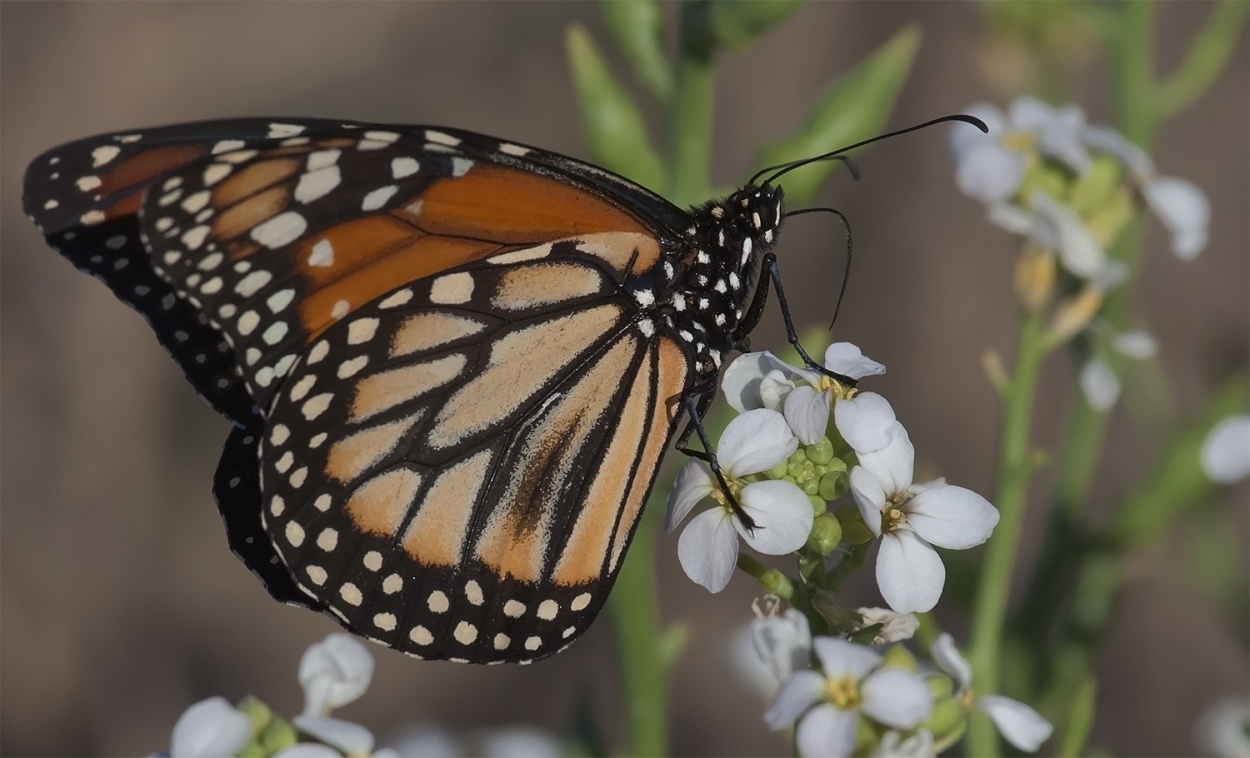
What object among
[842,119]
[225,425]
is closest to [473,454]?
[842,119]

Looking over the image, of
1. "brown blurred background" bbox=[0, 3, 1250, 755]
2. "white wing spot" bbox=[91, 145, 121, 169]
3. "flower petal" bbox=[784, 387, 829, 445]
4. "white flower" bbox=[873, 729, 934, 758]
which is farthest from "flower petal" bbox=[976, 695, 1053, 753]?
"brown blurred background" bbox=[0, 3, 1250, 755]

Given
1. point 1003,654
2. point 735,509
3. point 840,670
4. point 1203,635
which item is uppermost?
point 735,509

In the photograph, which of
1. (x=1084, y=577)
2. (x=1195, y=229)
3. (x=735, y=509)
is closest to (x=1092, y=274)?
(x=1195, y=229)

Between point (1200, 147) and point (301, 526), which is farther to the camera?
point (1200, 147)

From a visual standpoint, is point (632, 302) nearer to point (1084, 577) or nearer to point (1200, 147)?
point (1084, 577)

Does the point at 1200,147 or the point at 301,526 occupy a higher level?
the point at 1200,147

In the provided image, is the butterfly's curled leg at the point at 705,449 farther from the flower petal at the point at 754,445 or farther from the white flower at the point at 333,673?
the white flower at the point at 333,673

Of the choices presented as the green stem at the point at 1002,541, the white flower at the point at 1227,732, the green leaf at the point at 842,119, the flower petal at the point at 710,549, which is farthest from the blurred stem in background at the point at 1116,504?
the flower petal at the point at 710,549
